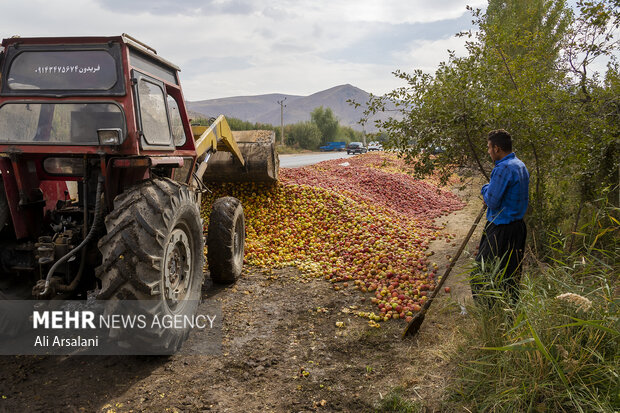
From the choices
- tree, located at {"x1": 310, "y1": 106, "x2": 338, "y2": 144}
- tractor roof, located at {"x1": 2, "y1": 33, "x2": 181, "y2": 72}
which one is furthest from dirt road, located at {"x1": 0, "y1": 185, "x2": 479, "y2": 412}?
tree, located at {"x1": 310, "y1": 106, "x2": 338, "y2": 144}

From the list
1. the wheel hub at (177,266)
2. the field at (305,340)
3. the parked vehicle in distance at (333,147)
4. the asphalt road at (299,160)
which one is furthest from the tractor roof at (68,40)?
the parked vehicle in distance at (333,147)

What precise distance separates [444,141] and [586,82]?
194 cm

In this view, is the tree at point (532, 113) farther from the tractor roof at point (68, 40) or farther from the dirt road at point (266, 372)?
the tractor roof at point (68, 40)

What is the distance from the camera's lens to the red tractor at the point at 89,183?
3459 mm

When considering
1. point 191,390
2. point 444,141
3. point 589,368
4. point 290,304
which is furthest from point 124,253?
point 444,141

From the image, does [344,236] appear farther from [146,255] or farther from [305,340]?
[146,255]

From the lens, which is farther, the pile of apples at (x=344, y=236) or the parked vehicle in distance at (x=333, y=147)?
the parked vehicle in distance at (x=333, y=147)

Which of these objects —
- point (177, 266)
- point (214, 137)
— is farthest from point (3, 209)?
point (214, 137)

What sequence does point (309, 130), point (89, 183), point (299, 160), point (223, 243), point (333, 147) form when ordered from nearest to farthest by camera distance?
1. point (89, 183)
2. point (223, 243)
3. point (299, 160)
4. point (333, 147)
5. point (309, 130)

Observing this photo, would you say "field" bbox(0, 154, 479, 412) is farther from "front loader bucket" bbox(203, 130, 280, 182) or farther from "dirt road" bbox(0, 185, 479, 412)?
"front loader bucket" bbox(203, 130, 280, 182)

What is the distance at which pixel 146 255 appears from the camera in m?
3.36

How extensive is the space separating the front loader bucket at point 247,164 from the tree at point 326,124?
64460 mm

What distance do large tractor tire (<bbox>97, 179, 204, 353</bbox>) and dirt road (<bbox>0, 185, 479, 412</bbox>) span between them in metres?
0.39

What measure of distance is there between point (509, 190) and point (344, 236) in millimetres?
4490
